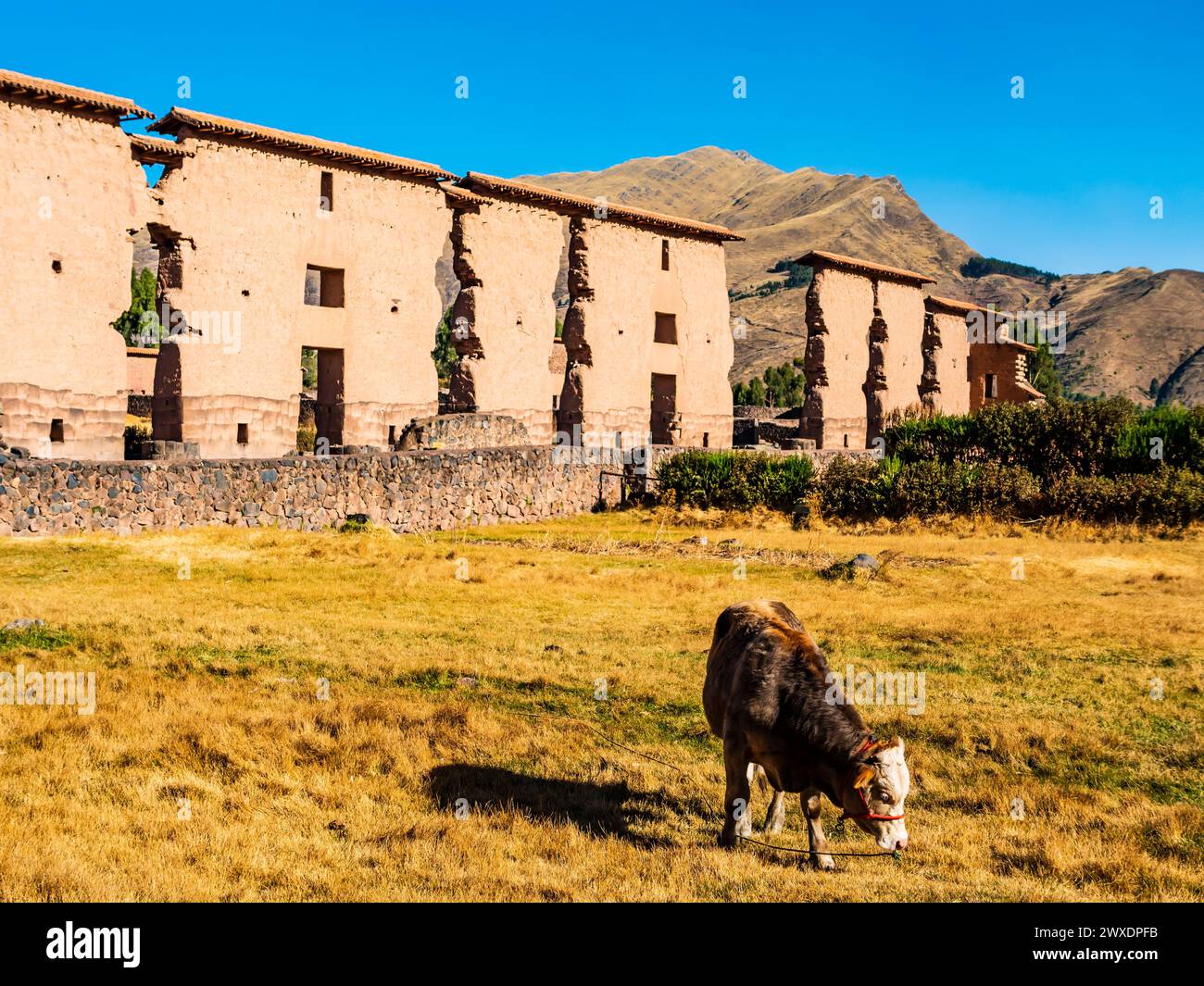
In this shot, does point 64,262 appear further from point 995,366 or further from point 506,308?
point 995,366

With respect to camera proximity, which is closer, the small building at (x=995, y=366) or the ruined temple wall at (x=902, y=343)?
the ruined temple wall at (x=902, y=343)

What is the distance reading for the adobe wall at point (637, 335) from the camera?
1238 inches

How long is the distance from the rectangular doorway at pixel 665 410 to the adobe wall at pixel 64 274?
16989 mm

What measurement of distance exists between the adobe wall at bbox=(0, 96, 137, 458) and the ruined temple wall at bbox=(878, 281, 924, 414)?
86.7 ft

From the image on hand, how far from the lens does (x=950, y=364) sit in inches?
1646

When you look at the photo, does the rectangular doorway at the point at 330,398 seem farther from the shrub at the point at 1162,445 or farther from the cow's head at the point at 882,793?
the cow's head at the point at 882,793

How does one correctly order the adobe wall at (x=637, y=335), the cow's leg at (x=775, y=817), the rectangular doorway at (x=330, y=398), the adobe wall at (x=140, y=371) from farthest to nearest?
the adobe wall at (x=140, y=371) < the adobe wall at (x=637, y=335) < the rectangular doorway at (x=330, y=398) < the cow's leg at (x=775, y=817)

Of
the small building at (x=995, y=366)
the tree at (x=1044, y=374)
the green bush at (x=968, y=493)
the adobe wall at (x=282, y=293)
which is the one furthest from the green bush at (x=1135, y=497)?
the tree at (x=1044, y=374)

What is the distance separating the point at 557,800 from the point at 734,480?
2042cm

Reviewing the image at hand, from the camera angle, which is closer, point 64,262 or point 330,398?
point 64,262

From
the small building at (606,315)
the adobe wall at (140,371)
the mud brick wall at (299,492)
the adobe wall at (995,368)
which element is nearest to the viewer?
the mud brick wall at (299,492)

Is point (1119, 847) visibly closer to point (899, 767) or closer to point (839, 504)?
point (899, 767)

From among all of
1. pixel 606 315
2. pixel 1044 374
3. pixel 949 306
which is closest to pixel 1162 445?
pixel 606 315
